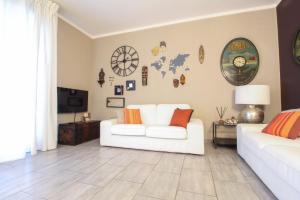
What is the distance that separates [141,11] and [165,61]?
1.19 metres

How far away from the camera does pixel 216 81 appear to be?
3.41m

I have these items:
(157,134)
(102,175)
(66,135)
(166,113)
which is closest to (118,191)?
(102,175)

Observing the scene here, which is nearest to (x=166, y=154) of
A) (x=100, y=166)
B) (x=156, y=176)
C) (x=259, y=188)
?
(x=156, y=176)

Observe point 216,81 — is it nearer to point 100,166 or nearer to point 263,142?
point 263,142


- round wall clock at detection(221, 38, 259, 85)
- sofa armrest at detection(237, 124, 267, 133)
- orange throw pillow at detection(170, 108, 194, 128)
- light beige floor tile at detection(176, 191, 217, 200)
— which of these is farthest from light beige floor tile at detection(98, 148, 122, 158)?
round wall clock at detection(221, 38, 259, 85)

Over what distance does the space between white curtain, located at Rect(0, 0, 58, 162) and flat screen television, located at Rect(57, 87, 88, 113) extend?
0.25 m

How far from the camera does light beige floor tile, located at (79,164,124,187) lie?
1645mm

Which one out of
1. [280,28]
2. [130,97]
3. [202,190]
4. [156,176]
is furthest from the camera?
[130,97]

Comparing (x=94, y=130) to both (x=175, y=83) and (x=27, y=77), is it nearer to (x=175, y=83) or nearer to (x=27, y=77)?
(x=27, y=77)

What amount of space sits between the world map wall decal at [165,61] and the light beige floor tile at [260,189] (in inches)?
98.6

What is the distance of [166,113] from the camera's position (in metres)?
3.25

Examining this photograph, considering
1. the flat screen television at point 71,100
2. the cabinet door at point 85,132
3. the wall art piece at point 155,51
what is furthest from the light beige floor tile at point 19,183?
the wall art piece at point 155,51

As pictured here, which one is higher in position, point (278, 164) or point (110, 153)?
point (278, 164)

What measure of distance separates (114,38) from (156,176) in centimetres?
373
